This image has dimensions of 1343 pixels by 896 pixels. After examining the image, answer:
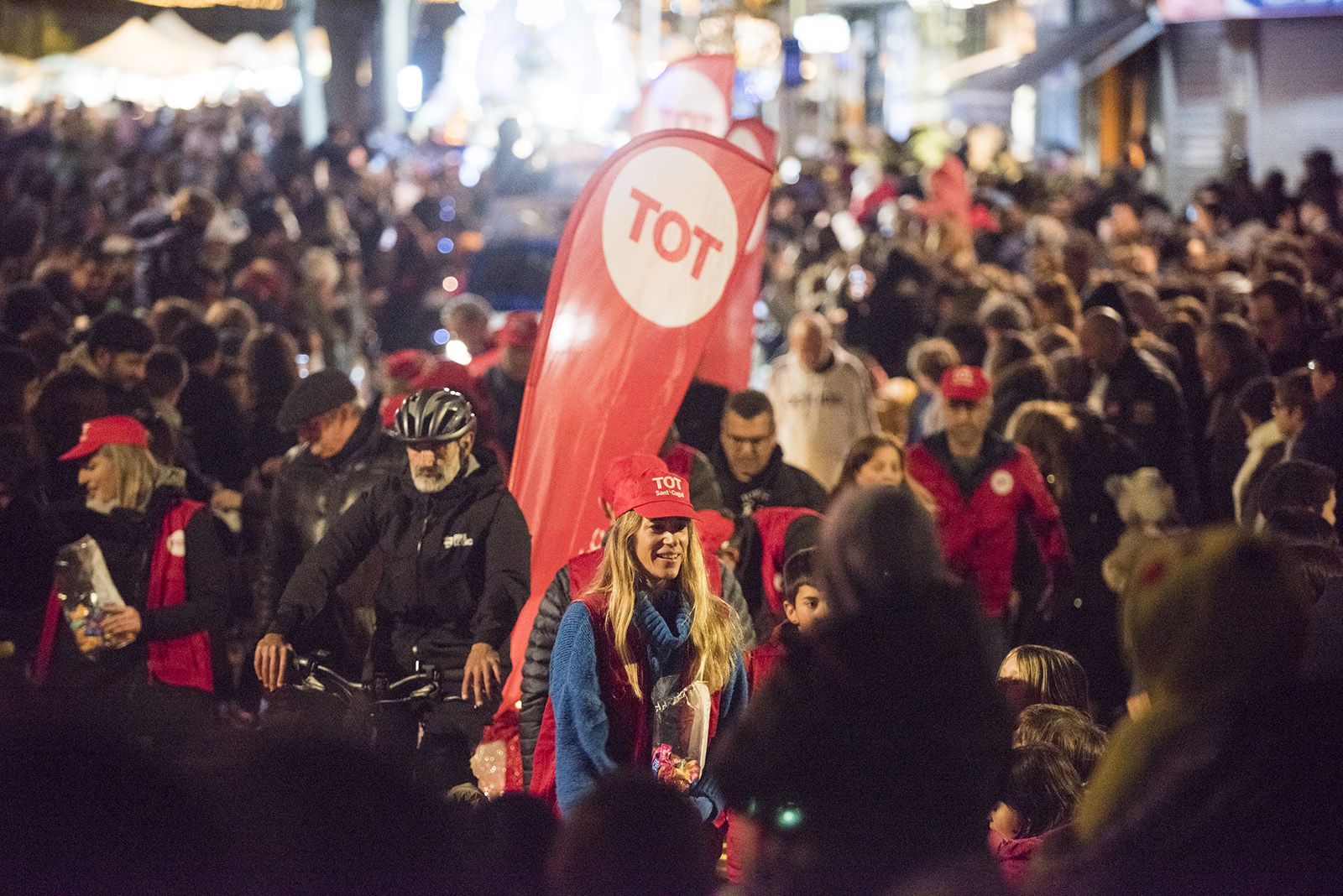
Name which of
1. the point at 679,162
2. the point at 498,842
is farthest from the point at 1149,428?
the point at 498,842

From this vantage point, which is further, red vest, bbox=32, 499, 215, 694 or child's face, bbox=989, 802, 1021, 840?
red vest, bbox=32, 499, 215, 694

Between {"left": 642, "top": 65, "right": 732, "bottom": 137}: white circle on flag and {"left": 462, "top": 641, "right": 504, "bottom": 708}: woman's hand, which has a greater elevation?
{"left": 642, "top": 65, "right": 732, "bottom": 137}: white circle on flag

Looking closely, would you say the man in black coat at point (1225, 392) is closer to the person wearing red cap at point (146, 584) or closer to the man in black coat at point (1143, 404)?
the man in black coat at point (1143, 404)

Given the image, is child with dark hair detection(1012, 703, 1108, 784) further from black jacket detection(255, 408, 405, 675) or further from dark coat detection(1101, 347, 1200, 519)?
dark coat detection(1101, 347, 1200, 519)

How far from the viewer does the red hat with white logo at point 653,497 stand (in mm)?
4789

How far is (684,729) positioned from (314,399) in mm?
2973

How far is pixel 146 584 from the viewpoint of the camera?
5984mm

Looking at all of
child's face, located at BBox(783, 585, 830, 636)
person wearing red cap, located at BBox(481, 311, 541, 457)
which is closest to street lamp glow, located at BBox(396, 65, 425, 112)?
person wearing red cap, located at BBox(481, 311, 541, 457)

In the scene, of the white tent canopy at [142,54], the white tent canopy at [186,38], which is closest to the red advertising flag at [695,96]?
the white tent canopy at [142,54]

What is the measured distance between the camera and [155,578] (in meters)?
5.99

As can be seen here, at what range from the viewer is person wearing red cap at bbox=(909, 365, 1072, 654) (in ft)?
24.2

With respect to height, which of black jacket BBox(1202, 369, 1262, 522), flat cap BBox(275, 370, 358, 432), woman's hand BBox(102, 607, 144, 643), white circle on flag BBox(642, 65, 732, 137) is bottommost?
black jacket BBox(1202, 369, 1262, 522)

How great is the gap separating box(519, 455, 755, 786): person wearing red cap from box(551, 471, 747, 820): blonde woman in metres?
0.10

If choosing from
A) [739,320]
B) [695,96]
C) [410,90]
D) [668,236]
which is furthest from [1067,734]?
[410,90]
